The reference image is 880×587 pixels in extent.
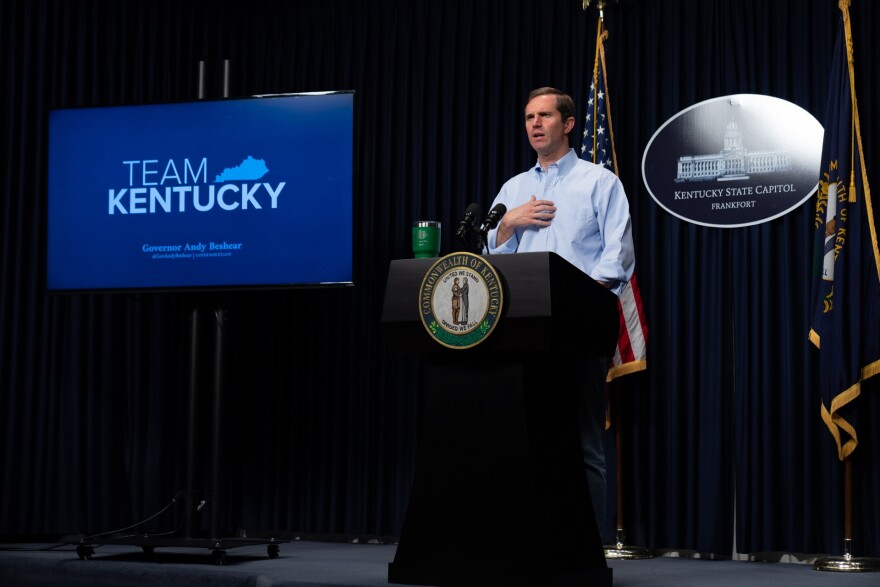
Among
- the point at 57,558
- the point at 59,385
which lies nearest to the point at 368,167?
the point at 59,385

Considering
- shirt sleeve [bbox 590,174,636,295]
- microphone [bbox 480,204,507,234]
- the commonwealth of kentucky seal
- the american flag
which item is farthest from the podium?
the american flag

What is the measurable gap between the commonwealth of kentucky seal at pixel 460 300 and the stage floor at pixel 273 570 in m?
0.85

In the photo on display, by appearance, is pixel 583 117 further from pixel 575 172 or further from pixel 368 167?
pixel 575 172

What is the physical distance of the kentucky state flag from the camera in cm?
409

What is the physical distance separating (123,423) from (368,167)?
5.76 ft

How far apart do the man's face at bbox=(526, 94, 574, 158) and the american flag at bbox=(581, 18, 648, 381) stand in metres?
1.08

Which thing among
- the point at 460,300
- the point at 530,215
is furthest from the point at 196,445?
the point at 460,300

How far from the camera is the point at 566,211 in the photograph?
331cm

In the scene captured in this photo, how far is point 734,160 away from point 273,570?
8.70 feet

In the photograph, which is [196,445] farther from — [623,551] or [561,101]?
[561,101]

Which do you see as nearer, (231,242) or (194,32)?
(231,242)

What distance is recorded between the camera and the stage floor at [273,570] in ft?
11.4

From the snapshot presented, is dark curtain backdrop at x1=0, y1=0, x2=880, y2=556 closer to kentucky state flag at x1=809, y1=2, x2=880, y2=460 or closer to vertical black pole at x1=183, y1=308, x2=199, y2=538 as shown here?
vertical black pole at x1=183, y1=308, x2=199, y2=538

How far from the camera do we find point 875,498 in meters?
4.18
